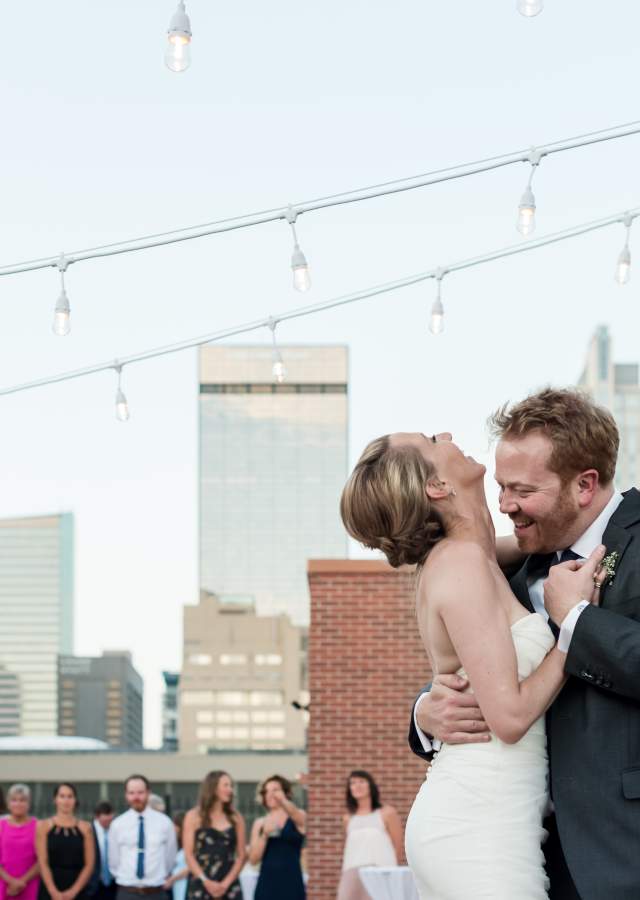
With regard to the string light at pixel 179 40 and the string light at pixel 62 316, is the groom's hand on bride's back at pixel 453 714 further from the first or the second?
the string light at pixel 62 316

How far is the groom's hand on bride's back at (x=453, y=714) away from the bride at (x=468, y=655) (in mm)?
28

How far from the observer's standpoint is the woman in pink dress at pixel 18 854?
11539mm

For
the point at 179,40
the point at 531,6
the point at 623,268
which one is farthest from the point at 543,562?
the point at 623,268

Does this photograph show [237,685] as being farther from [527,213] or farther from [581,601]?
[581,601]

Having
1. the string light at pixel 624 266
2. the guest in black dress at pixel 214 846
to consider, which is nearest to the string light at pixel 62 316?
the string light at pixel 624 266

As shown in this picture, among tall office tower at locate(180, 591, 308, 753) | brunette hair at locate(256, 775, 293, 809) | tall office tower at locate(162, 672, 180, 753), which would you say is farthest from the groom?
tall office tower at locate(162, 672, 180, 753)

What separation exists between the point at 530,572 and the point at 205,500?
17161cm

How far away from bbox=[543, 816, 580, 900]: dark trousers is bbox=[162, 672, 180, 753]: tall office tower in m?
146

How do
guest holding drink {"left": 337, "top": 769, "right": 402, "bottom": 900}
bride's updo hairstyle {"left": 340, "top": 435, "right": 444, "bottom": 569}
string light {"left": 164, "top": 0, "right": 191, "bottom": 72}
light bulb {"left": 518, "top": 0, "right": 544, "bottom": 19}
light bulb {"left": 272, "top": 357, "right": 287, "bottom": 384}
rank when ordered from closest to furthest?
bride's updo hairstyle {"left": 340, "top": 435, "right": 444, "bottom": 569}, light bulb {"left": 518, "top": 0, "right": 544, "bottom": 19}, string light {"left": 164, "top": 0, "right": 191, "bottom": 72}, light bulb {"left": 272, "top": 357, "right": 287, "bottom": 384}, guest holding drink {"left": 337, "top": 769, "right": 402, "bottom": 900}

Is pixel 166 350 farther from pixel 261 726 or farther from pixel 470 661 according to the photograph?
pixel 261 726

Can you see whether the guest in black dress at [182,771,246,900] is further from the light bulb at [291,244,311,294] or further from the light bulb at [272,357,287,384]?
the light bulb at [291,244,311,294]

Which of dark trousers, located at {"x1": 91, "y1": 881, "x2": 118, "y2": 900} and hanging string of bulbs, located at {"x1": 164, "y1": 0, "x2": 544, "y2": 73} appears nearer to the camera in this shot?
hanging string of bulbs, located at {"x1": 164, "y1": 0, "x2": 544, "y2": 73}

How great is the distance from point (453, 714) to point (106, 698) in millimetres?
162131

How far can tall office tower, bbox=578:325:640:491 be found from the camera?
16138 centimetres
